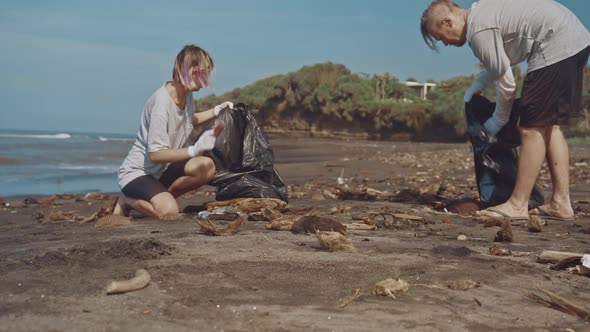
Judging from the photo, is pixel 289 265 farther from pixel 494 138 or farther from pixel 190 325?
pixel 494 138

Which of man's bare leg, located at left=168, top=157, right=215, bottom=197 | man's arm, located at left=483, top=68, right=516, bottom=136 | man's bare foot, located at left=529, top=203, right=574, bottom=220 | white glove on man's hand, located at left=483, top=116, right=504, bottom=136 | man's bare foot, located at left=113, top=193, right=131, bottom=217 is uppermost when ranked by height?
man's arm, located at left=483, top=68, right=516, bottom=136

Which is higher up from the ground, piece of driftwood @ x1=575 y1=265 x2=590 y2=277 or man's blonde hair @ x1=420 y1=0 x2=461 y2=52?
man's blonde hair @ x1=420 y1=0 x2=461 y2=52

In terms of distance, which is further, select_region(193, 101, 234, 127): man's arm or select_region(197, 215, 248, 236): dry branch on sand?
select_region(193, 101, 234, 127): man's arm

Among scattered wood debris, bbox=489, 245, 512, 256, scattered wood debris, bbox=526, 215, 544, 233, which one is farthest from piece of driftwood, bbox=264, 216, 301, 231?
scattered wood debris, bbox=526, 215, 544, 233

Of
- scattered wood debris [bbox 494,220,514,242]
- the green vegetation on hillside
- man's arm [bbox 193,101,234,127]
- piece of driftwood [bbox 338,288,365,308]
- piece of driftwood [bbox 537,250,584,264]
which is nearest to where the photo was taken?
piece of driftwood [bbox 338,288,365,308]

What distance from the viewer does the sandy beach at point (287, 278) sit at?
205 cm

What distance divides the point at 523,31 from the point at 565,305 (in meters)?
2.75

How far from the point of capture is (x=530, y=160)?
4.48 metres

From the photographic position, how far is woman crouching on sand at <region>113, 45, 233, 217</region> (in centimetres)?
462

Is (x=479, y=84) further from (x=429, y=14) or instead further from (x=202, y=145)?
(x=202, y=145)

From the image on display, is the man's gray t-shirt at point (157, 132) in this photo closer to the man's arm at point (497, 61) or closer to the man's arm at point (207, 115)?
the man's arm at point (207, 115)

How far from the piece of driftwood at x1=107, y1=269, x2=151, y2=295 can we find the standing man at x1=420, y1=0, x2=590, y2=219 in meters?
2.97

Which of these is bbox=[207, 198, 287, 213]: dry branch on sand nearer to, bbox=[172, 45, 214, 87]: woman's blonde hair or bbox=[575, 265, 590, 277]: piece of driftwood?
bbox=[172, 45, 214, 87]: woman's blonde hair

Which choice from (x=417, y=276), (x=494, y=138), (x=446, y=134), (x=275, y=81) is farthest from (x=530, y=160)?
(x=275, y=81)
